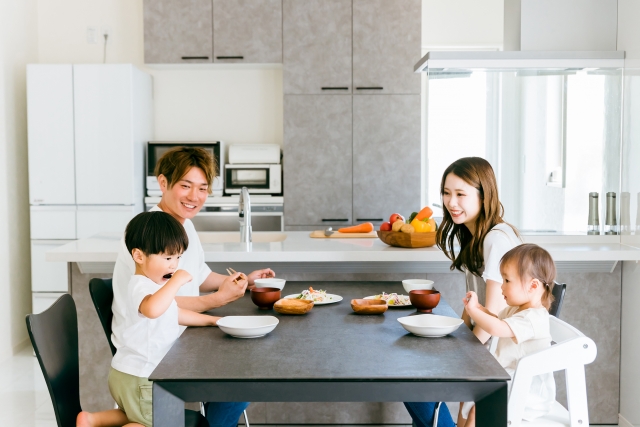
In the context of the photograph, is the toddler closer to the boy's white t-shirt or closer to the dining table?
the dining table

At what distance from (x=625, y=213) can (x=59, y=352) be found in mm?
2604

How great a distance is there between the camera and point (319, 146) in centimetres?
479

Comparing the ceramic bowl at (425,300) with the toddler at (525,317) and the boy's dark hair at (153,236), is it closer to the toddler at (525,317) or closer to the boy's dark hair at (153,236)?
the toddler at (525,317)

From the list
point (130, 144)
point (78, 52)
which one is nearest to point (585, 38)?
point (130, 144)

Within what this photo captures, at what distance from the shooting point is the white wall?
4.55m

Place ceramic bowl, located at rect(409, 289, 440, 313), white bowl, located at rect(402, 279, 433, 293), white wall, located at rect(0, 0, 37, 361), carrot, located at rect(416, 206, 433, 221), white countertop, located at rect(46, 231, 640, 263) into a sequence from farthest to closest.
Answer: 1. white wall, located at rect(0, 0, 37, 361)
2. carrot, located at rect(416, 206, 433, 221)
3. white countertop, located at rect(46, 231, 640, 263)
4. white bowl, located at rect(402, 279, 433, 293)
5. ceramic bowl, located at rect(409, 289, 440, 313)

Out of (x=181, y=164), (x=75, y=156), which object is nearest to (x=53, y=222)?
(x=75, y=156)

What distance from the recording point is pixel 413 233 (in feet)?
9.80

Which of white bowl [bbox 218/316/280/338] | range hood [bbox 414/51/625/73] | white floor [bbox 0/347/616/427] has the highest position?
range hood [bbox 414/51/625/73]

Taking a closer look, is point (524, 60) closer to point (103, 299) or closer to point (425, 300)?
point (425, 300)

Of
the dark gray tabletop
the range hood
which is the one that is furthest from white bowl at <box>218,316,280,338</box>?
the range hood

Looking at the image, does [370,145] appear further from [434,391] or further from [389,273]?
[434,391]

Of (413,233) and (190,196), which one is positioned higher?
(190,196)

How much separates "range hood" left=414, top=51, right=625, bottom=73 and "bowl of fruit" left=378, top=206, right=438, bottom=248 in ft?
2.42
